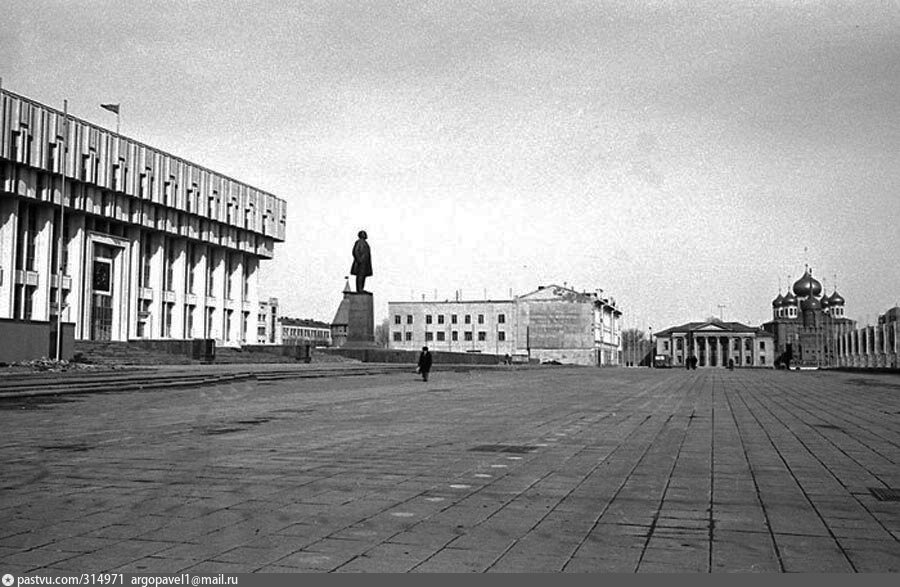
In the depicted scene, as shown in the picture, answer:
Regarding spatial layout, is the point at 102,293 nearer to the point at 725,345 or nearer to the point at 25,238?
the point at 25,238

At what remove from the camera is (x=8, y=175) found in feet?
162

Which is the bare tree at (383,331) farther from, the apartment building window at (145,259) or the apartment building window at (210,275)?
the apartment building window at (145,259)

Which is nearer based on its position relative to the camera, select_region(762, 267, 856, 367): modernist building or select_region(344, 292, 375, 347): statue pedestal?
select_region(344, 292, 375, 347): statue pedestal

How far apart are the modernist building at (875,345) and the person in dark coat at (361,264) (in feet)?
97.6

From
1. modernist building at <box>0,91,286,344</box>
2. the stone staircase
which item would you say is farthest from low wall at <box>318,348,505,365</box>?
modernist building at <box>0,91,286,344</box>

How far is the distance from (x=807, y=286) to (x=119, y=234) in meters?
116

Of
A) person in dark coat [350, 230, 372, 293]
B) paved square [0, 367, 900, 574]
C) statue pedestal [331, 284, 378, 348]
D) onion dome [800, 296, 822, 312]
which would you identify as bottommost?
paved square [0, 367, 900, 574]

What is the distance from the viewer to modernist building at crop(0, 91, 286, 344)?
50656 mm

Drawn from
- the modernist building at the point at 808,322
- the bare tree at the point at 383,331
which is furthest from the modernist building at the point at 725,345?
the bare tree at the point at 383,331

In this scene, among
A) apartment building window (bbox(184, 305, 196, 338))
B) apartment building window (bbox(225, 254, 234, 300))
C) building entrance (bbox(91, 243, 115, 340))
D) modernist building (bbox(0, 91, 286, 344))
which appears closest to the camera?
modernist building (bbox(0, 91, 286, 344))

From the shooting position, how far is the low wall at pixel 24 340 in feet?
92.6

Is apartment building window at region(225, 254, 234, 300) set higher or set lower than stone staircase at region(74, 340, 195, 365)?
higher

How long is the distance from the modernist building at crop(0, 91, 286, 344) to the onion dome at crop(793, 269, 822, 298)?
97.0 meters

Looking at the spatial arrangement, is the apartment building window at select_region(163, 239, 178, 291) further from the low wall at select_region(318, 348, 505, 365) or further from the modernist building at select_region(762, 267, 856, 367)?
the modernist building at select_region(762, 267, 856, 367)
